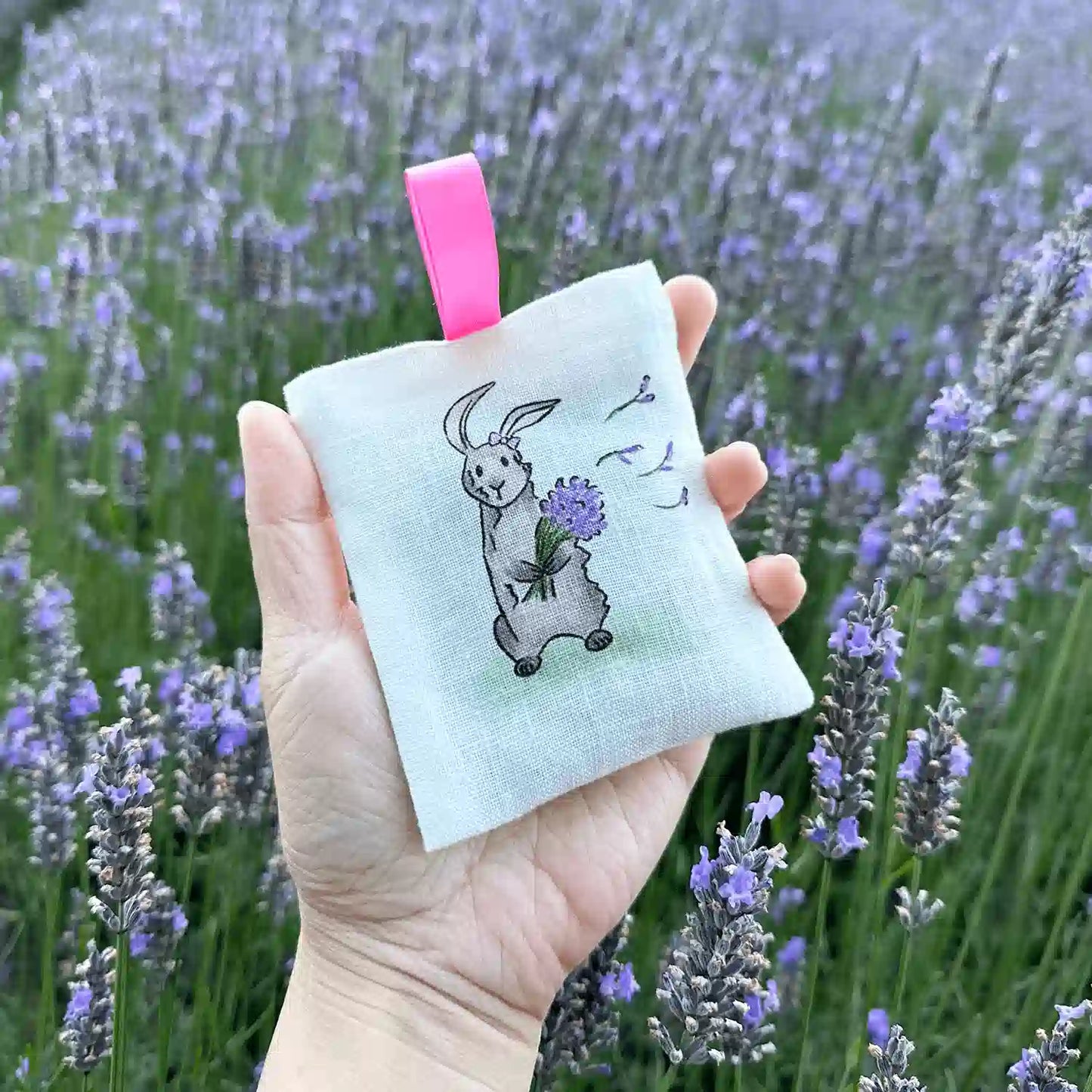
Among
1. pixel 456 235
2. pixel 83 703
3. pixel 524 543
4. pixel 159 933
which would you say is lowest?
pixel 159 933

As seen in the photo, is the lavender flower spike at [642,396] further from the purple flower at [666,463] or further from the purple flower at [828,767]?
the purple flower at [828,767]

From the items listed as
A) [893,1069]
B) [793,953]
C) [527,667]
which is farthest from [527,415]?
[793,953]

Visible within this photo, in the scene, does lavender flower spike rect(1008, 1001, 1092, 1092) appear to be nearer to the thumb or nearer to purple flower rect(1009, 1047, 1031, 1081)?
purple flower rect(1009, 1047, 1031, 1081)

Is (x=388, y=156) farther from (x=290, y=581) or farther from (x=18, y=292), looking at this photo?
(x=290, y=581)

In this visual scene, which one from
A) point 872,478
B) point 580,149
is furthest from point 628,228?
point 872,478

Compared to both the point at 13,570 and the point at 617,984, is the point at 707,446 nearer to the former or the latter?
the point at 617,984

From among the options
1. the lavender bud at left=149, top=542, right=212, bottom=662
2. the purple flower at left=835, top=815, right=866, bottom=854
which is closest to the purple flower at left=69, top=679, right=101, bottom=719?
the lavender bud at left=149, top=542, right=212, bottom=662

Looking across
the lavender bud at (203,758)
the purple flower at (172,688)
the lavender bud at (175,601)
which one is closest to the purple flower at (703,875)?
the lavender bud at (203,758)

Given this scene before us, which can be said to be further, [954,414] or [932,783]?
[954,414]
